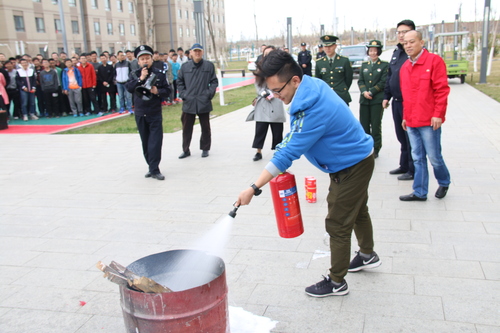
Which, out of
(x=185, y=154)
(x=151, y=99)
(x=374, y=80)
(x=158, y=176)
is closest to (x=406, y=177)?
(x=374, y=80)

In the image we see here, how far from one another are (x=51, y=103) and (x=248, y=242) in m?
12.4

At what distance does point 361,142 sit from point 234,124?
9.17 meters

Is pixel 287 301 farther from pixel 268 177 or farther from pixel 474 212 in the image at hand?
pixel 474 212

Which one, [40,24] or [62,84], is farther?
[40,24]

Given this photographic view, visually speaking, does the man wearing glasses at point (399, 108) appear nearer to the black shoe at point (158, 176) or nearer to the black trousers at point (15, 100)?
the black shoe at point (158, 176)

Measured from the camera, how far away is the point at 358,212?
3.46 m

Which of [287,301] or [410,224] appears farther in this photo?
[410,224]

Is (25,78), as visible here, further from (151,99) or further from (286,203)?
(286,203)

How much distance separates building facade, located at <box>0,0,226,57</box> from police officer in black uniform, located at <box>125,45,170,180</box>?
18427 millimetres

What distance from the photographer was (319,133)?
2959 millimetres

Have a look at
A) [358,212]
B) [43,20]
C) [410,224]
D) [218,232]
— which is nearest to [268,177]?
[358,212]

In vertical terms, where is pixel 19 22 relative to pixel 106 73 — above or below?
above

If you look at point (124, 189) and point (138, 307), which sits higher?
point (138, 307)

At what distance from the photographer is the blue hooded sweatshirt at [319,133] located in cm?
294
